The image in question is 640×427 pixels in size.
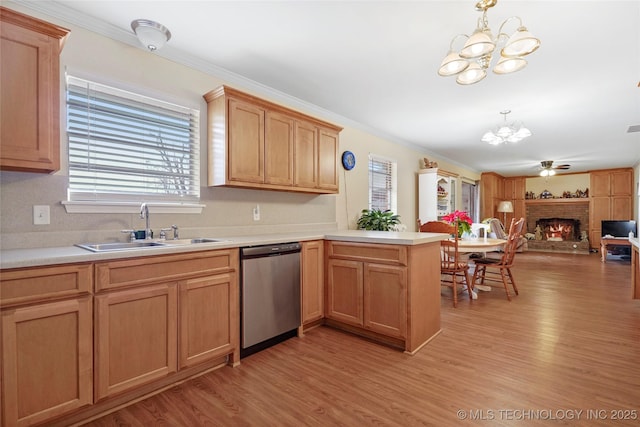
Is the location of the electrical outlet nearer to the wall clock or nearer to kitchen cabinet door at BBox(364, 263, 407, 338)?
kitchen cabinet door at BBox(364, 263, 407, 338)

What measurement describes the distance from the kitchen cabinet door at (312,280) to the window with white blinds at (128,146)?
113 centimetres

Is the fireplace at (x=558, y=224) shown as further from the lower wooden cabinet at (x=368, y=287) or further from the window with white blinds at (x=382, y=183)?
the lower wooden cabinet at (x=368, y=287)

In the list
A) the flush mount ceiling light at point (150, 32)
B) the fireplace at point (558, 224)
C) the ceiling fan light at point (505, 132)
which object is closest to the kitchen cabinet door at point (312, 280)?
the flush mount ceiling light at point (150, 32)

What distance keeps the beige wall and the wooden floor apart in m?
1.17

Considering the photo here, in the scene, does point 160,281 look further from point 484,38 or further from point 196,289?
point 484,38

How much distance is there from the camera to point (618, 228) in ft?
26.9

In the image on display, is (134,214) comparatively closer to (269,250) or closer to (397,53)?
(269,250)

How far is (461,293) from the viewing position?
14.5ft

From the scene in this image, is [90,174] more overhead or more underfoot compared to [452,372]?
more overhead

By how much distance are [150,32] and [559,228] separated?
12.0 meters

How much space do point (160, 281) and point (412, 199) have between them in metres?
5.02

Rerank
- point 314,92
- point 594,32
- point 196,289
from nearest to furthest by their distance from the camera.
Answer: point 196,289 < point 594,32 < point 314,92

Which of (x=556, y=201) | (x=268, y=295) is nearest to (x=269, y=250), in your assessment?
(x=268, y=295)

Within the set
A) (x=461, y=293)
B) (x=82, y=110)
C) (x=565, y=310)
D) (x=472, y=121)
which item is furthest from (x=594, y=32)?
(x=82, y=110)
